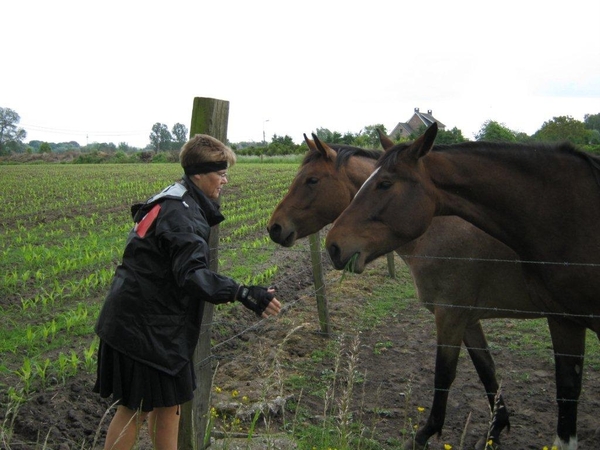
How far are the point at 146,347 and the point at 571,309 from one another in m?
2.57

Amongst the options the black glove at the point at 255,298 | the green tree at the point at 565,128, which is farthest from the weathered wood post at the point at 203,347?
the green tree at the point at 565,128

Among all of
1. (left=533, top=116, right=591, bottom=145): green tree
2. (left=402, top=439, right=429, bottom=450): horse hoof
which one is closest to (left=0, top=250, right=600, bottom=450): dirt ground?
(left=402, top=439, right=429, bottom=450): horse hoof

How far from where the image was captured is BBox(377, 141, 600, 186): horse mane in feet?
12.0

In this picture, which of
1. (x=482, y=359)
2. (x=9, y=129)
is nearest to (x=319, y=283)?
(x=482, y=359)

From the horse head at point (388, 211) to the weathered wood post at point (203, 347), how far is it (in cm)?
86

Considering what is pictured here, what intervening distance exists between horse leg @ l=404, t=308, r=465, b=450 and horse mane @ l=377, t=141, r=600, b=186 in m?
1.37

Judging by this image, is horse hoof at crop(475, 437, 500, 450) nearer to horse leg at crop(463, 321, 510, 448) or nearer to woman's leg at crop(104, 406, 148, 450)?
horse leg at crop(463, 321, 510, 448)

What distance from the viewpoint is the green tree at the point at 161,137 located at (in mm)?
95119

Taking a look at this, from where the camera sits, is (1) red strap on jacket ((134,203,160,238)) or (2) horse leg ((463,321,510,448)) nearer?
(1) red strap on jacket ((134,203,160,238))

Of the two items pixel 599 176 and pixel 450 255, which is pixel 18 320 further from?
pixel 599 176

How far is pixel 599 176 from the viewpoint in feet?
11.8

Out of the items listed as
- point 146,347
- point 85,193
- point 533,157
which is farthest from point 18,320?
point 85,193

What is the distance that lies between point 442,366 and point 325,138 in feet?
117

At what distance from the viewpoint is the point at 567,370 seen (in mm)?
4012
